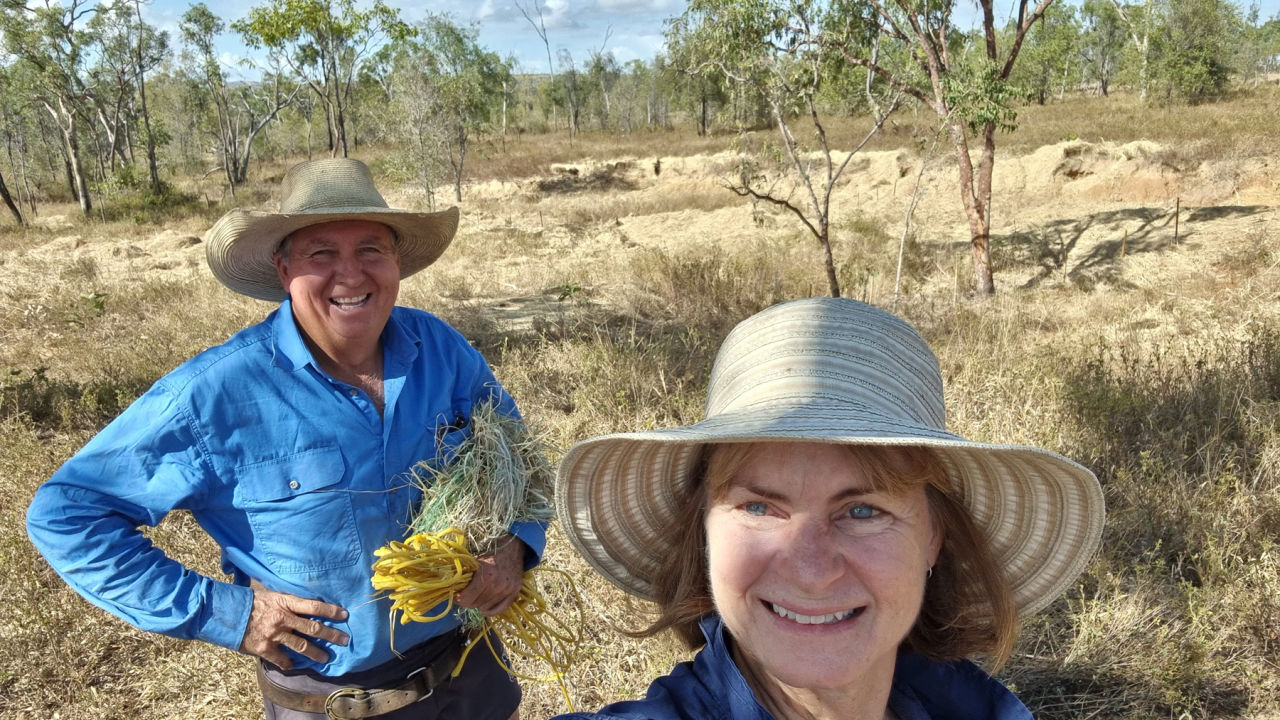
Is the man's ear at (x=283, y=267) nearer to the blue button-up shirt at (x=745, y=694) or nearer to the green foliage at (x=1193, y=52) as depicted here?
the blue button-up shirt at (x=745, y=694)

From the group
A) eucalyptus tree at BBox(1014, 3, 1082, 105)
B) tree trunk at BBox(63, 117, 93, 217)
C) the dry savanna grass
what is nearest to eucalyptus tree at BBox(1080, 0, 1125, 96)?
eucalyptus tree at BBox(1014, 3, 1082, 105)

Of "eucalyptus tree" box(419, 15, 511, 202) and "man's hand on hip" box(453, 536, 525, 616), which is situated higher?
"eucalyptus tree" box(419, 15, 511, 202)

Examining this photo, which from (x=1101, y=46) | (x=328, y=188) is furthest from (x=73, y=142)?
(x=1101, y=46)

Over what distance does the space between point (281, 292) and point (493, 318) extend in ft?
20.5

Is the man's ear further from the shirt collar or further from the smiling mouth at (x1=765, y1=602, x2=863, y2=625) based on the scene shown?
the smiling mouth at (x1=765, y1=602, x2=863, y2=625)

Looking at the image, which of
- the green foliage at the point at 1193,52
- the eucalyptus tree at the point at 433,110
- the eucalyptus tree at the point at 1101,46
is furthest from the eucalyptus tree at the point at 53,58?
the eucalyptus tree at the point at 1101,46

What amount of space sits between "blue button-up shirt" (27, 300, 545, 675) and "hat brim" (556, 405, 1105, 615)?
0.58 meters

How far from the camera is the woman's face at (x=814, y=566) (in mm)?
1187

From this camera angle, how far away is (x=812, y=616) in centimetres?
119

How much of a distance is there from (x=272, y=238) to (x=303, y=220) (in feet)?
0.60

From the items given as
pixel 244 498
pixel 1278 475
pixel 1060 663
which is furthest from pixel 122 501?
pixel 1278 475

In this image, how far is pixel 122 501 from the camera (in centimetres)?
164

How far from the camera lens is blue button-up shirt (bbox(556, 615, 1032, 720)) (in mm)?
1184

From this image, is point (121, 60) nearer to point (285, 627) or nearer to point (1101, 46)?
point (285, 627)
